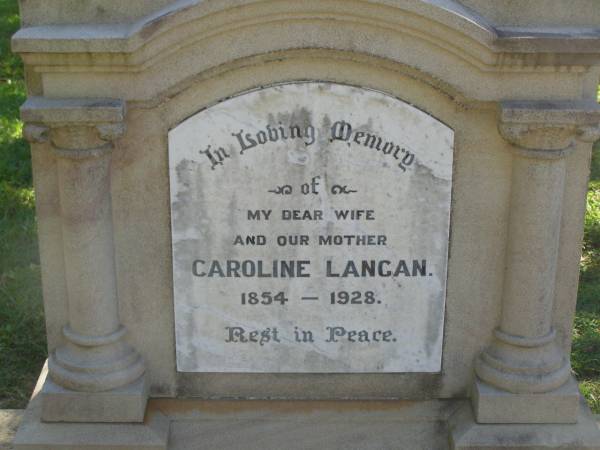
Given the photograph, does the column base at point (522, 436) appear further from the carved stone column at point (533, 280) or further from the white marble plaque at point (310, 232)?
the white marble plaque at point (310, 232)

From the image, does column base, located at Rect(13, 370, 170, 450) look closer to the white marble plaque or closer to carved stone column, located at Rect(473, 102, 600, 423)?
the white marble plaque

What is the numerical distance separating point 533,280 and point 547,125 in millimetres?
629

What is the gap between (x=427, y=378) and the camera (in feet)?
12.7

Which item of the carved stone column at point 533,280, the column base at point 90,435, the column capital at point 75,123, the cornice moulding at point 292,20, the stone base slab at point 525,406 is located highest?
the cornice moulding at point 292,20

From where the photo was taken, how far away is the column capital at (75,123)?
A: 3365 mm

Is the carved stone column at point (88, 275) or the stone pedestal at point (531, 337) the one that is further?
the stone pedestal at point (531, 337)

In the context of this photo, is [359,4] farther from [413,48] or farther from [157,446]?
[157,446]

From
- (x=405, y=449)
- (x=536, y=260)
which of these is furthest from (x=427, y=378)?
(x=536, y=260)

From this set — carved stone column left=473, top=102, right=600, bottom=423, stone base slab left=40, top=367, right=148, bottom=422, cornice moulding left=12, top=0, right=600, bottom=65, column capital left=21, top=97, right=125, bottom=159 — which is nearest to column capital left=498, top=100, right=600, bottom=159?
carved stone column left=473, top=102, right=600, bottom=423

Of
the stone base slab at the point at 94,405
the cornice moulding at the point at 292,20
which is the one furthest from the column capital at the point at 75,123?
the stone base slab at the point at 94,405

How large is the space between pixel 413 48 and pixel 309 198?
0.70 metres

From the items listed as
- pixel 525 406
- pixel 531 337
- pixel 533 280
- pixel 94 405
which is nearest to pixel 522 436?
pixel 525 406

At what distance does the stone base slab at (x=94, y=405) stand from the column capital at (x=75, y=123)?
0.98 m

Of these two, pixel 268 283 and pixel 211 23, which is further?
Answer: pixel 268 283
